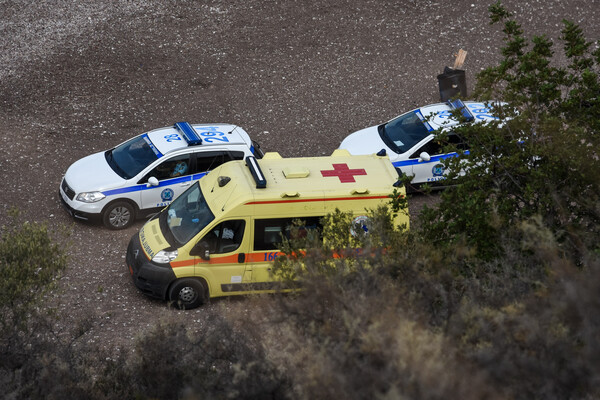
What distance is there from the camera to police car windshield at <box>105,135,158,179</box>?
41.1 ft

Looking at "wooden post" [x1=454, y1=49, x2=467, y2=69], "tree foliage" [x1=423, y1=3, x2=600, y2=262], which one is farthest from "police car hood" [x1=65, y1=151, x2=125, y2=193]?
"wooden post" [x1=454, y1=49, x2=467, y2=69]

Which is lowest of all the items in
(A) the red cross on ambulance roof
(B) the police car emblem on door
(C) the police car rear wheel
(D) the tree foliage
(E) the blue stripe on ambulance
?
(C) the police car rear wheel

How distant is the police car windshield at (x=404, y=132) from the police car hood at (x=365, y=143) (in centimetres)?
11

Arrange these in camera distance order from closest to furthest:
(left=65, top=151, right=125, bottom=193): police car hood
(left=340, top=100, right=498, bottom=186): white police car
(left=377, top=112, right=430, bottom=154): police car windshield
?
(left=65, top=151, right=125, bottom=193): police car hood → (left=340, top=100, right=498, bottom=186): white police car → (left=377, top=112, right=430, bottom=154): police car windshield

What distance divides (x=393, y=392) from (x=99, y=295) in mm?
7032

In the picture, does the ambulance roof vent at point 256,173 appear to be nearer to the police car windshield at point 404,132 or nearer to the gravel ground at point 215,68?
the gravel ground at point 215,68

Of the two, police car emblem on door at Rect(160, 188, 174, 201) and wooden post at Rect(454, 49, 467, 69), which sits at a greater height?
wooden post at Rect(454, 49, 467, 69)

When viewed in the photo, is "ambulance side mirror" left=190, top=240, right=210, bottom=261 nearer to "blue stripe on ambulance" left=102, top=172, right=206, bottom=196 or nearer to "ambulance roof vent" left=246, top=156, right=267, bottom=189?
"ambulance roof vent" left=246, top=156, right=267, bottom=189

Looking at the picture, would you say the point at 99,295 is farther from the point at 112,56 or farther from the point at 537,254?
the point at 112,56

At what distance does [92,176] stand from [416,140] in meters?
6.14

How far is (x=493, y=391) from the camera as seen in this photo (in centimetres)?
536

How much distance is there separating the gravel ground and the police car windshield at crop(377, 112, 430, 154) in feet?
3.61

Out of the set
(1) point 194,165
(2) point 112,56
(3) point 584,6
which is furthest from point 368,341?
(3) point 584,6

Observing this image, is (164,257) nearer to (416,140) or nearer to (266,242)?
(266,242)
